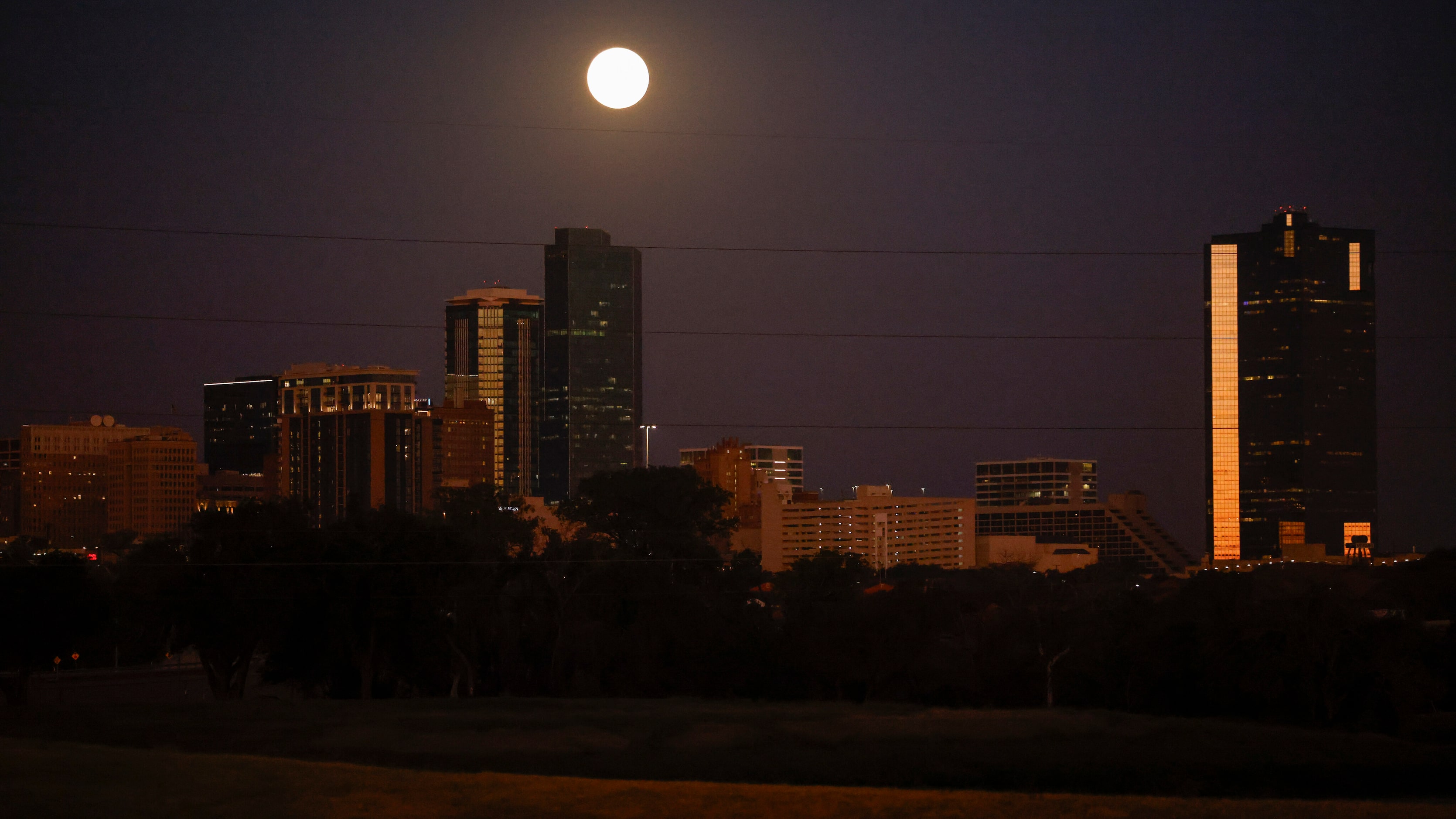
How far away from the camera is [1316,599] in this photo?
4531 cm

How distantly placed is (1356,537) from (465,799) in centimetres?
18779

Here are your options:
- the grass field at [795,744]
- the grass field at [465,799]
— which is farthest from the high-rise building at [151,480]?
the grass field at [465,799]

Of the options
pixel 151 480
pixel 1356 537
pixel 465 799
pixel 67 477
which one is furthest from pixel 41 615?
pixel 1356 537

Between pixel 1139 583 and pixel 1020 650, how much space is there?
33.4m

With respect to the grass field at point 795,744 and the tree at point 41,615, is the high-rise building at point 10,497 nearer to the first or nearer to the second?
the tree at point 41,615

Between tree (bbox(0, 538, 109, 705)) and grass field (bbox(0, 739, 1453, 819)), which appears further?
tree (bbox(0, 538, 109, 705))

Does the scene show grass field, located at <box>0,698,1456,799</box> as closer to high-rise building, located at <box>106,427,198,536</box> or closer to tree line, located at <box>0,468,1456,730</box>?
tree line, located at <box>0,468,1456,730</box>

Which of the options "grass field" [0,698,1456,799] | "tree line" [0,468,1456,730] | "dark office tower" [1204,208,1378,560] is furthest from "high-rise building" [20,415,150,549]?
"dark office tower" [1204,208,1378,560]

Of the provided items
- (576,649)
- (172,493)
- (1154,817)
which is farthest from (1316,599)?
(172,493)

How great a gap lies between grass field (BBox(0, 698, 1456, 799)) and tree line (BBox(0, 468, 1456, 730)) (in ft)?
16.7

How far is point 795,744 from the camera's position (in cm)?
3503

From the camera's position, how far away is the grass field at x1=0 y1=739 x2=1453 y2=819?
18.6 metres

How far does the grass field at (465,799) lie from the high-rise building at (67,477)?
388 feet

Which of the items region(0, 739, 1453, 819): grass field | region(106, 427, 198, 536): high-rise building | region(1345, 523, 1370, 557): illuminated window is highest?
region(0, 739, 1453, 819): grass field
